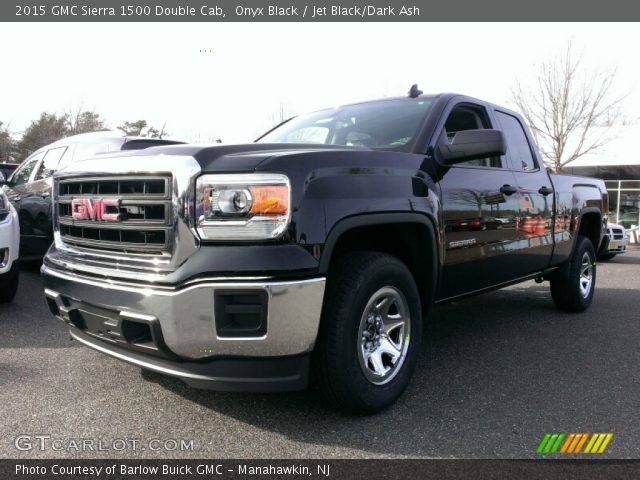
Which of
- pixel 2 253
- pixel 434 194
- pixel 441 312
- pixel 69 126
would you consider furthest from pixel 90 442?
pixel 69 126

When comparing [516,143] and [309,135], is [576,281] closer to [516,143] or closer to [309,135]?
[516,143]

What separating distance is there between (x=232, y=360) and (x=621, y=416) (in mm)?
2182

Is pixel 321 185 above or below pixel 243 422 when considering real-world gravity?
above

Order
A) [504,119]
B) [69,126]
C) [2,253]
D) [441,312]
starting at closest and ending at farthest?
1. [504,119]
2. [2,253]
3. [441,312]
4. [69,126]

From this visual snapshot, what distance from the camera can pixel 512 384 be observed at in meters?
3.38

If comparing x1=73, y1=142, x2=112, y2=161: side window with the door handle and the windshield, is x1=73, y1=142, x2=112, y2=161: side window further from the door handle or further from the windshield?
the door handle

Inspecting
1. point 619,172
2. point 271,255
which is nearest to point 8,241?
point 271,255

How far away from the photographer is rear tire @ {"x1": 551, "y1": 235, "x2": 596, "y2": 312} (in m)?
5.37

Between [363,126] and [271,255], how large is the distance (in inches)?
72.9

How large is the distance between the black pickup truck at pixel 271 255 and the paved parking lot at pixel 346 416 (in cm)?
27

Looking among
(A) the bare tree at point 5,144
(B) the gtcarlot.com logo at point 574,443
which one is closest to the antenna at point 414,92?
(B) the gtcarlot.com logo at point 574,443

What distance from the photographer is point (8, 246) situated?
16.5 ft

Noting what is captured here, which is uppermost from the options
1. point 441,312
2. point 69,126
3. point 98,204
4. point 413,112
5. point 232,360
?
point 69,126

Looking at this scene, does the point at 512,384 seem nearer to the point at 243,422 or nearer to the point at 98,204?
the point at 243,422
